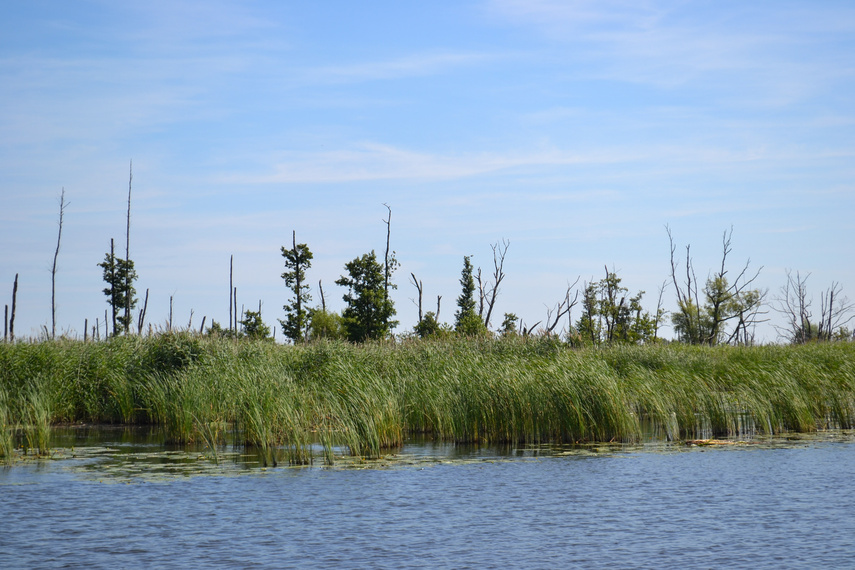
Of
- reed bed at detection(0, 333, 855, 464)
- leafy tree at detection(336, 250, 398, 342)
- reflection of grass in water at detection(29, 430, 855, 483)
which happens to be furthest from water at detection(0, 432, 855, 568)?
leafy tree at detection(336, 250, 398, 342)

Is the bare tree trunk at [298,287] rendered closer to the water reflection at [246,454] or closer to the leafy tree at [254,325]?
the leafy tree at [254,325]

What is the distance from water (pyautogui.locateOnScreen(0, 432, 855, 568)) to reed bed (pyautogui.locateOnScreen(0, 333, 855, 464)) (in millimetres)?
1430

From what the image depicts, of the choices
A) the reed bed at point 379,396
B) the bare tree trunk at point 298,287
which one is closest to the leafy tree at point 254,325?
the bare tree trunk at point 298,287

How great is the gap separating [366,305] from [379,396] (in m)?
29.6

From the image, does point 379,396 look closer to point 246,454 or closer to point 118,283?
point 246,454

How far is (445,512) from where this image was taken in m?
11.2

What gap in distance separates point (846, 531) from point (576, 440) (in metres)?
8.07

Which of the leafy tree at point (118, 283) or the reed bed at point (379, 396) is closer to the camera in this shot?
the reed bed at point (379, 396)

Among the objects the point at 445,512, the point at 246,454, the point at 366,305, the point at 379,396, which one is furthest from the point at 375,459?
the point at 366,305

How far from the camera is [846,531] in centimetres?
1002

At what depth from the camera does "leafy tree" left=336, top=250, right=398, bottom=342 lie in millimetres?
46812

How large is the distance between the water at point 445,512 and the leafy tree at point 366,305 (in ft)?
101

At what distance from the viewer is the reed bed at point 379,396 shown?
54.8ft

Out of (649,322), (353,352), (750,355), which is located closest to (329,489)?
(353,352)
